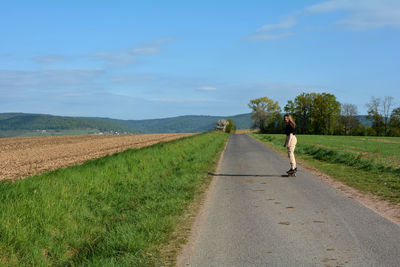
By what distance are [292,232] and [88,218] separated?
410 centimetres

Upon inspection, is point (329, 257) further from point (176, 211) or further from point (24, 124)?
point (24, 124)

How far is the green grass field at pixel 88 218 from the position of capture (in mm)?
4988

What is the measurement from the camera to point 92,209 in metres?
7.95

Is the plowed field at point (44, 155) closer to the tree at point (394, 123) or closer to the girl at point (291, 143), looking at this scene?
the girl at point (291, 143)

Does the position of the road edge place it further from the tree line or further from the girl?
the tree line

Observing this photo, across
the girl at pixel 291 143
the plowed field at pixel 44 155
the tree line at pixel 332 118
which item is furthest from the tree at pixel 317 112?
the girl at pixel 291 143

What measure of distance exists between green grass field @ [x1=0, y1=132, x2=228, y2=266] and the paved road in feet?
2.79

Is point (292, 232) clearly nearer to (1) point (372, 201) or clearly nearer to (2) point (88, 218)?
(1) point (372, 201)

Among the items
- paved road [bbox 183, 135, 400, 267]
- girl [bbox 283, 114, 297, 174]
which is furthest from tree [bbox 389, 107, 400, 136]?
paved road [bbox 183, 135, 400, 267]

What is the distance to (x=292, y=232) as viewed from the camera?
5922mm

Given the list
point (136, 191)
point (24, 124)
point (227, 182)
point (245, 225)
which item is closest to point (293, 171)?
point (227, 182)

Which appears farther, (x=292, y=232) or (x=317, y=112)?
(x=317, y=112)

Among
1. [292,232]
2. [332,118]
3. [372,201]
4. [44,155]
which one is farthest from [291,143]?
[332,118]

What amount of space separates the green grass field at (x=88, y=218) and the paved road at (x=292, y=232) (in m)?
0.85
